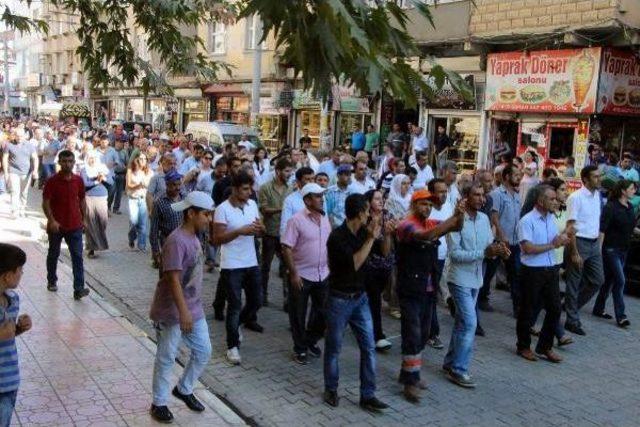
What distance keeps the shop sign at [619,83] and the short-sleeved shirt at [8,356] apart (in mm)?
13680

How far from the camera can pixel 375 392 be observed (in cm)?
575

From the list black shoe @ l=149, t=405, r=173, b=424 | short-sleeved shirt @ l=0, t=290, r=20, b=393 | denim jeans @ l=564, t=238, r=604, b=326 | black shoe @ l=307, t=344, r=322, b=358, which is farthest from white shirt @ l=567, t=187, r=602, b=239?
short-sleeved shirt @ l=0, t=290, r=20, b=393

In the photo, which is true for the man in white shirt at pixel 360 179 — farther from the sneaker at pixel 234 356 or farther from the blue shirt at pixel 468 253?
the sneaker at pixel 234 356

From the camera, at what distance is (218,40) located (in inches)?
1208

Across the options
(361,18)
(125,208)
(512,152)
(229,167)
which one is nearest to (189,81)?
(125,208)

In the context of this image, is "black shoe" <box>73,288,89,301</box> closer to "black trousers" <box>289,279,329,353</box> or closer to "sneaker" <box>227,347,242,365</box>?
"sneaker" <box>227,347,242,365</box>

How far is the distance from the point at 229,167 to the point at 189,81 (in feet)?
78.9

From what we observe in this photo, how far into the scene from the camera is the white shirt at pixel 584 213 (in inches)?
311

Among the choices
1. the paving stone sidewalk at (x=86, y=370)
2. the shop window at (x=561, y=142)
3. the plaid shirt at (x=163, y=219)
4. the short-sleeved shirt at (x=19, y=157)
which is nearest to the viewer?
the paving stone sidewalk at (x=86, y=370)

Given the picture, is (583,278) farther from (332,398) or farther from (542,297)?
(332,398)

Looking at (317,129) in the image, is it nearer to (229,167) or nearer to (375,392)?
(229,167)

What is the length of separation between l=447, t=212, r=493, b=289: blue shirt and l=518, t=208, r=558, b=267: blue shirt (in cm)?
60

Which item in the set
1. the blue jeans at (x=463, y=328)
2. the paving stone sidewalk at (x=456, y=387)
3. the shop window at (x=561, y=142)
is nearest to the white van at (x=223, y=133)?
the shop window at (x=561, y=142)

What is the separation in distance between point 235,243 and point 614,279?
4757mm
